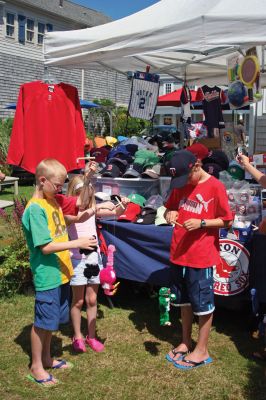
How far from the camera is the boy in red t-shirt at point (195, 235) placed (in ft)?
9.81

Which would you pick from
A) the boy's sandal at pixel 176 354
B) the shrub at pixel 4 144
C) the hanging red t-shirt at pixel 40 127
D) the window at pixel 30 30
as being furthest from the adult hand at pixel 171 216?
the window at pixel 30 30

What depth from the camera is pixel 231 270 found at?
3.56 metres

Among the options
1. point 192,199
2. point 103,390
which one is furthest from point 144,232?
point 103,390

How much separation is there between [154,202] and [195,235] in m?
1.18

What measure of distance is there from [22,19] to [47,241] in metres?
21.3

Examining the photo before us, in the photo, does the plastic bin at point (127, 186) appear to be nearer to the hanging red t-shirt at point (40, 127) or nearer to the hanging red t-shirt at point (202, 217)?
the hanging red t-shirt at point (40, 127)

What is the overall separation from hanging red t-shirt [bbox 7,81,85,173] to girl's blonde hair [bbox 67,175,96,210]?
4.62 feet

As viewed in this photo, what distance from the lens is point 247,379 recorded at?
10.1 ft

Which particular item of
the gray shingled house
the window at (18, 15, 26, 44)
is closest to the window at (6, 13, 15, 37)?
the gray shingled house

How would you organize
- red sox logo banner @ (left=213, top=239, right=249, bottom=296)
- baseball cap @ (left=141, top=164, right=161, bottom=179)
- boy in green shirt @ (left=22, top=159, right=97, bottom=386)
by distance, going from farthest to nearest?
1. baseball cap @ (left=141, top=164, right=161, bottom=179)
2. red sox logo banner @ (left=213, top=239, right=249, bottom=296)
3. boy in green shirt @ (left=22, top=159, right=97, bottom=386)

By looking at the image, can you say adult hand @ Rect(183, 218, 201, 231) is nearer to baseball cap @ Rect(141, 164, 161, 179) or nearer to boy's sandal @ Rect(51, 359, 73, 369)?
boy's sandal @ Rect(51, 359, 73, 369)

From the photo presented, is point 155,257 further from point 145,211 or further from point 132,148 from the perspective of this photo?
point 132,148

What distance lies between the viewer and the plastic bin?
4488 mm

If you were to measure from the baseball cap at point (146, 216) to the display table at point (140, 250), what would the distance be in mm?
65
